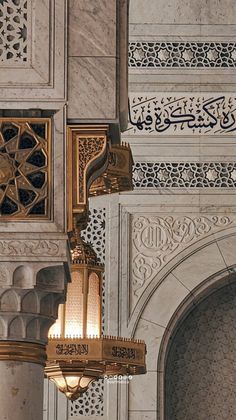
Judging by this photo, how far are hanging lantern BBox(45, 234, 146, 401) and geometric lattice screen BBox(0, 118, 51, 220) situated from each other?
1.29 metres

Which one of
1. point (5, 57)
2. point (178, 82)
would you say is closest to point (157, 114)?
point (178, 82)

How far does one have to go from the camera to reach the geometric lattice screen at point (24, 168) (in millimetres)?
5195

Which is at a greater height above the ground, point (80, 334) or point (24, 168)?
point (24, 168)

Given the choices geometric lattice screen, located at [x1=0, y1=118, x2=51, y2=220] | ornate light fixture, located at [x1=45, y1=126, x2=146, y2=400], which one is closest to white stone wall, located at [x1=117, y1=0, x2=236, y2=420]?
ornate light fixture, located at [x1=45, y1=126, x2=146, y2=400]

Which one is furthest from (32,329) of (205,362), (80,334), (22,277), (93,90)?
(205,362)

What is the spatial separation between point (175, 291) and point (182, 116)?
105cm

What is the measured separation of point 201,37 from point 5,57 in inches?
192

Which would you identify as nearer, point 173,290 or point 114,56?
point 114,56

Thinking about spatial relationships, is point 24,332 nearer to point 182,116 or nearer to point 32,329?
point 32,329

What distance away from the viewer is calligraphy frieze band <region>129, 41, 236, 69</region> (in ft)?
33.0

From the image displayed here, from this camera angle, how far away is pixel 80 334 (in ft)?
22.1

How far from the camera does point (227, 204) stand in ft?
32.6

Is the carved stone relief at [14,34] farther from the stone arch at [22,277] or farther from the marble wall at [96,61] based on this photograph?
the stone arch at [22,277]

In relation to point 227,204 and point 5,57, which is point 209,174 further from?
point 5,57
